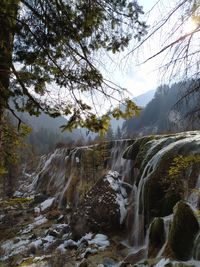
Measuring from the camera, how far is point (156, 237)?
29.1ft

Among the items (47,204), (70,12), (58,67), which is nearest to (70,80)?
(58,67)

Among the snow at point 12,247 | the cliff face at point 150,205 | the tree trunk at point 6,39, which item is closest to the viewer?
the tree trunk at point 6,39

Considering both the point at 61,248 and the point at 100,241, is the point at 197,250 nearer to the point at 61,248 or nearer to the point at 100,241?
the point at 100,241

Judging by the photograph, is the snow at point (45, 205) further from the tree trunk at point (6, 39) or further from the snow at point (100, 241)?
the tree trunk at point (6, 39)

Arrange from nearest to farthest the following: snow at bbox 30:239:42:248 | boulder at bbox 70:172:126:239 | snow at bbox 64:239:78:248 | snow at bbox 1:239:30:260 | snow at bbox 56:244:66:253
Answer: snow at bbox 56:244:66:253, snow at bbox 64:239:78:248, snow at bbox 1:239:30:260, boulder at bbox 70:172:126:239, snow at bbox 30:239:42:248

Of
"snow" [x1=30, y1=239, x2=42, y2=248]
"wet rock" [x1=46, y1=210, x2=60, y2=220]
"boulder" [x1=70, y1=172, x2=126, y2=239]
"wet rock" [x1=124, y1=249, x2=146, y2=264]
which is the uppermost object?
"boulder" [x1=70, y1=172, x2=126, y2=239]

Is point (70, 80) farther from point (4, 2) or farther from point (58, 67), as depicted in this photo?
point (4, 2)

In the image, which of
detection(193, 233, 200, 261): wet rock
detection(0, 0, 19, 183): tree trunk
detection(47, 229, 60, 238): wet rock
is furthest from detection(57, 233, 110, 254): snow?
detection(0, 0, 19, 183): tree trunk

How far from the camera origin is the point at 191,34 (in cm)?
312

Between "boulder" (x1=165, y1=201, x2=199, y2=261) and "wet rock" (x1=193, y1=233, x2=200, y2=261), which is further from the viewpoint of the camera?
"boulder" (x1=165, y1=201, x2=199, y2=261)

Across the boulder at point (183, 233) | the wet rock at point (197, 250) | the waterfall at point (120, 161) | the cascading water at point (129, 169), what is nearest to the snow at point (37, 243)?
the cascading water at point (129, 169)

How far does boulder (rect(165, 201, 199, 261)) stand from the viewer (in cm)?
721

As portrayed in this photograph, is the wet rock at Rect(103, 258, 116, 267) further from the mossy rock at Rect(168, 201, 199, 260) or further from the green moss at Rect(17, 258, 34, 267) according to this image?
the green moss at Rect(17, 258, 34, 267)

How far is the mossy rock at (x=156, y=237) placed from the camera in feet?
28.6
